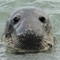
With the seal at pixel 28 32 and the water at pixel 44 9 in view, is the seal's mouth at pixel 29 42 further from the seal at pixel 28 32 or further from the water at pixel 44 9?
the water at pixel 44 9

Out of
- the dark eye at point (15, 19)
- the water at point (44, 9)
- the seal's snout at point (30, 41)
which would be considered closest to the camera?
the seal's snout at point (30, 41)

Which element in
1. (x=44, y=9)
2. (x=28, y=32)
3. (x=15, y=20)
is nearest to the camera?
(x=28, y=32)

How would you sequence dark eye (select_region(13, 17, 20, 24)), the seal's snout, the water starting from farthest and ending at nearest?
dark eye (select_region(13, 17, 20, 24))
the water
the seal's snout

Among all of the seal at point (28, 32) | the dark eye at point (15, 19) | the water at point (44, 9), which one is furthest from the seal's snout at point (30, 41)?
the dark eye at point (15, 19)

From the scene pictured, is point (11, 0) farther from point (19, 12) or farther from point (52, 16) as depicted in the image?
point (19, 12)

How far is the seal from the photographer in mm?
6152

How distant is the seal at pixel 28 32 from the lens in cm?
615

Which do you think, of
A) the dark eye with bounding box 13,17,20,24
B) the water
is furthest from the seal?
the water

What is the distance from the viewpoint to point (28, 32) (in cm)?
612

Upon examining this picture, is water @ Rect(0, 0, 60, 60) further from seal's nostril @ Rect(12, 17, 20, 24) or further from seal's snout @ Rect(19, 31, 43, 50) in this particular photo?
seal's nostril @ Rect(12, 17, 20, 24)

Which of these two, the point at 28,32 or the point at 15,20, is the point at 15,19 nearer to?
the point at 15,20

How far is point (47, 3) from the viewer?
12.1 m

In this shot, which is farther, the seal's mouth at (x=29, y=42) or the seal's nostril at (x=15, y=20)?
the seal's nostril at (x=15, y=20)

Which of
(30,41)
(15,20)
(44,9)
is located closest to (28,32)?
(30,41)
